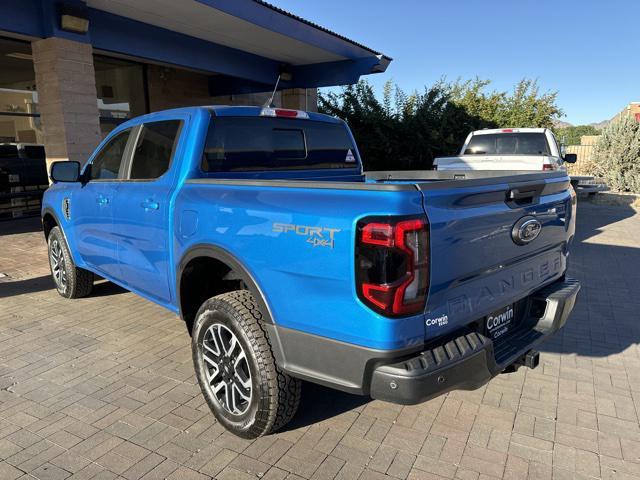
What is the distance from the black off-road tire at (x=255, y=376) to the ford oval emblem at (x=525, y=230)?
1446 millimetres

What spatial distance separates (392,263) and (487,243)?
65 cm

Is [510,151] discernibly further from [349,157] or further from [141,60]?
[141,60]

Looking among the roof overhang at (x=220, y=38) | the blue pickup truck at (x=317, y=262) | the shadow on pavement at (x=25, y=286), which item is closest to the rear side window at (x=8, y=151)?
the roof overhang at (x=220, y=38)

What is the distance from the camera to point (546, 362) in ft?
12.5

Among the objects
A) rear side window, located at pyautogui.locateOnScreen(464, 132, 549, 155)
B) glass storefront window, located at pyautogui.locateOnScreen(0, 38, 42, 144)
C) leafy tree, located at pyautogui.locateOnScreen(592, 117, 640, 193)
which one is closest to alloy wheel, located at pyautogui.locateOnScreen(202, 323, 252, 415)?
rear side window, located at pyautogui.locateOnScreen(464, 132, 549, 155)

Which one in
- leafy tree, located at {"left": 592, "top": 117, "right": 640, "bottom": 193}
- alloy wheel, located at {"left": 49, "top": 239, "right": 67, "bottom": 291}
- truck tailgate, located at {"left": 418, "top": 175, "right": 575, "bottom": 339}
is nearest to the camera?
truck tailgate, located at {"left": 418, "top": 175, "right": 575, "bottom": 339}

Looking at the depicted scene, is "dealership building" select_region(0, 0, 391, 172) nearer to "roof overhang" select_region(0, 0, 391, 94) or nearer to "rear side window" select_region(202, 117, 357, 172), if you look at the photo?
"roof overhang" select_region(0, 0, 391, 94)

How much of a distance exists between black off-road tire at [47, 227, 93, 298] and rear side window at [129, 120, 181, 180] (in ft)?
6.36

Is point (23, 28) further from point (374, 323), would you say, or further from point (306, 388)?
point (374, 323)

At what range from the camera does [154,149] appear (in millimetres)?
3666

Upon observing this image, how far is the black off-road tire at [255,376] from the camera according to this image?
2.55 metres

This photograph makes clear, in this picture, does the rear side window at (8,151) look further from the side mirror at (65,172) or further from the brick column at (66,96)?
the side mirror at (65,172)

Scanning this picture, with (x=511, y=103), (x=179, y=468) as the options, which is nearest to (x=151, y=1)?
(x=179, y=468)

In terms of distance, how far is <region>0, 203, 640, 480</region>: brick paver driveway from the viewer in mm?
2573
